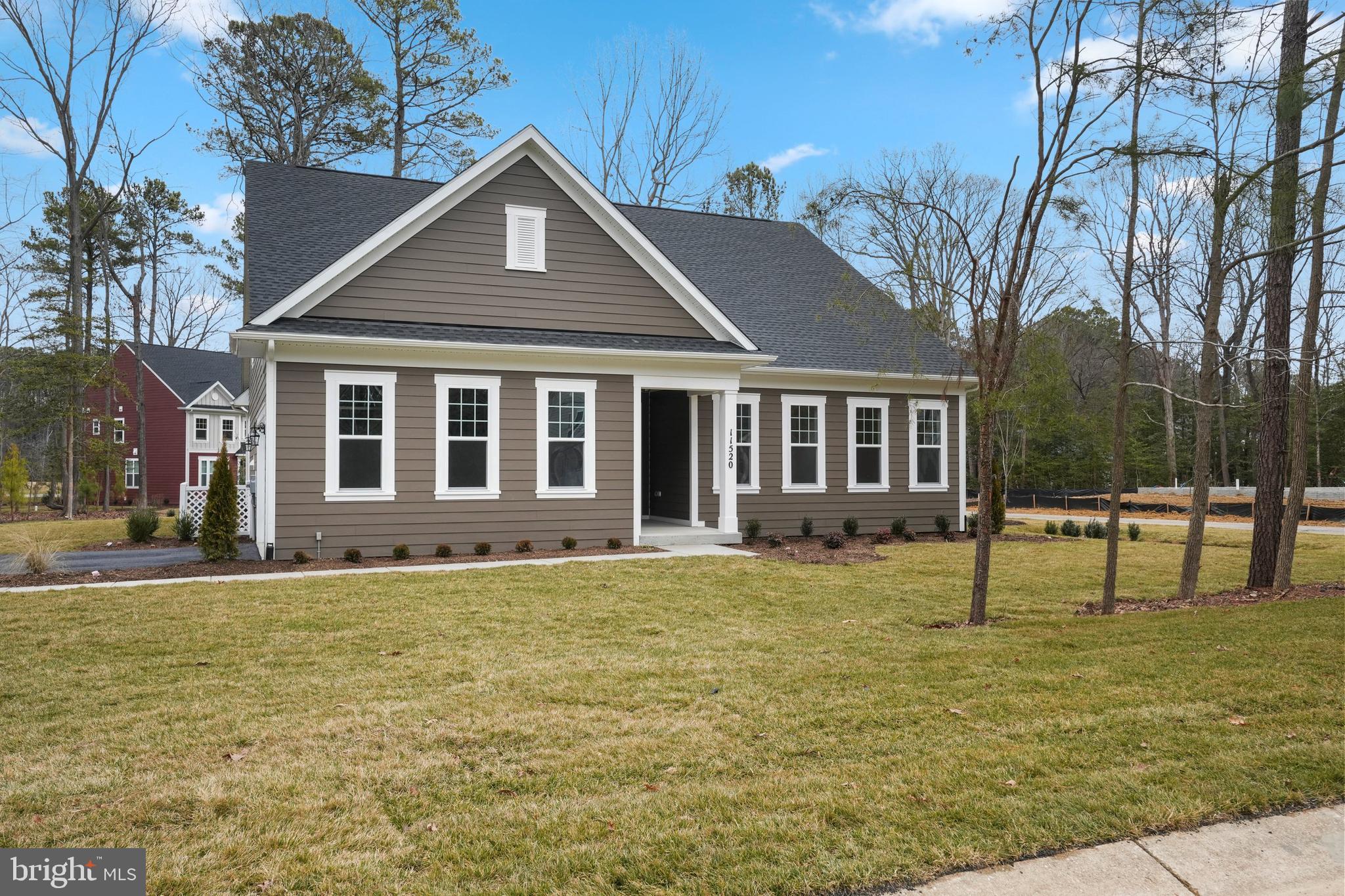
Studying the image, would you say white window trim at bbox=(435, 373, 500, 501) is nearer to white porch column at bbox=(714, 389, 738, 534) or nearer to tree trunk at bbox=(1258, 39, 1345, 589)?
white porch column at bbox=(714, 389, 738, 534)

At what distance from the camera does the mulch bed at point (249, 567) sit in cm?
1082

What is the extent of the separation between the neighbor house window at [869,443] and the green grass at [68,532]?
14.6 metres

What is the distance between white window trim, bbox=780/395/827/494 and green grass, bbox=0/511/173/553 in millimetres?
12942

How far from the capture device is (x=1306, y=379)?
9406 mm

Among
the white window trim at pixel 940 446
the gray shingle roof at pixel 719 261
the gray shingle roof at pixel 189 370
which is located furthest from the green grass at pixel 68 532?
the white window trim at pixel 940 446

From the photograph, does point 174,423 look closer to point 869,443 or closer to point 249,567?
point 249,567

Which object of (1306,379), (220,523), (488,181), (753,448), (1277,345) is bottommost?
(220,523)

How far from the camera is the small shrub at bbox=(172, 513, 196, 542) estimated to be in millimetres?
16688

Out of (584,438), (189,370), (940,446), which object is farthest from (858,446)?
(189,370)

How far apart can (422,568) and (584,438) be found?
12.4 ft

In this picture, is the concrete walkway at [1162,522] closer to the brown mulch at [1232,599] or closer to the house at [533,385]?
the brown mulch at [1232,599]

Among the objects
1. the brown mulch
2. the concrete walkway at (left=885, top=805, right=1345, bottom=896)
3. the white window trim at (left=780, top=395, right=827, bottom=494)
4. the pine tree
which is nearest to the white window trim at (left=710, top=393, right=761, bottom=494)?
the white window trim at (left=780, top=395, right=827, bottom=494)

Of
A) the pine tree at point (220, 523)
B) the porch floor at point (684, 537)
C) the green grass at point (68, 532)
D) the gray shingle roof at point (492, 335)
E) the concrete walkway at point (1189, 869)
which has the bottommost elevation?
the concrete walkway at point (1189, 869)

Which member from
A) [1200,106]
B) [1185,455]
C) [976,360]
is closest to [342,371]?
[976,360]
